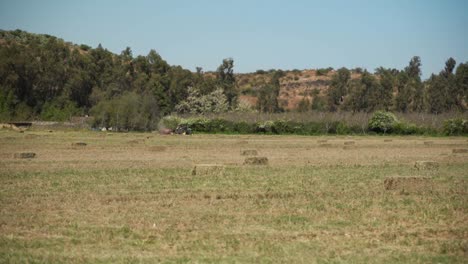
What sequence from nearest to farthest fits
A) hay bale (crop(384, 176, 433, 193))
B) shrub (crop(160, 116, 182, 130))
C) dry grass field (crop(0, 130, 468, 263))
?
1. dry grass field (crop(0, 130, 468, 263))
2. hay bale (crop(384, 176, 433, 193))
3. shrub (crop(160, 116, 182, 130))

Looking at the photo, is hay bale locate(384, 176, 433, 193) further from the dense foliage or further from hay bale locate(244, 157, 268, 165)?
the dense foliage

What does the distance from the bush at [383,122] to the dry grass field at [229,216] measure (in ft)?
229

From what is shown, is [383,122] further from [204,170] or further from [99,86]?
[204,170]

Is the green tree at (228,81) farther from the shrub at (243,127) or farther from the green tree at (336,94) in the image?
the shrub at (243,127)

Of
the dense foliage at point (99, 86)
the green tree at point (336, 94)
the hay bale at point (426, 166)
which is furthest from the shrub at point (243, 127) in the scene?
the hay bale at point (426, 166)

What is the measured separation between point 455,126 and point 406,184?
7295cm

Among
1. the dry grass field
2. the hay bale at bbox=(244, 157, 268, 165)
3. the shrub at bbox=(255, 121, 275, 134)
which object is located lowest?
the dry grass field

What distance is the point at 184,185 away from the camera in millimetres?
21047

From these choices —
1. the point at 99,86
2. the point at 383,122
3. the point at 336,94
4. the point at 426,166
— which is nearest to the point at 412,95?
the point at 336,94

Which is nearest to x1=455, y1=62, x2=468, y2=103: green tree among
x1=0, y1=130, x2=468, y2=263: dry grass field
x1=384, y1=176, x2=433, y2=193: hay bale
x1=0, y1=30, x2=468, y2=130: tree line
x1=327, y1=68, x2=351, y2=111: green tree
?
x1=0, y1=30, x2=468, y2=130: tree line

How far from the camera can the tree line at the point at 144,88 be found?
11444 cm

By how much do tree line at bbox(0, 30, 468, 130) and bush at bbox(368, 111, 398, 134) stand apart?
36513 millimetres

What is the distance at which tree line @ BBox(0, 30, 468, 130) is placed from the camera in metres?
114

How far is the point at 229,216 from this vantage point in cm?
1491
